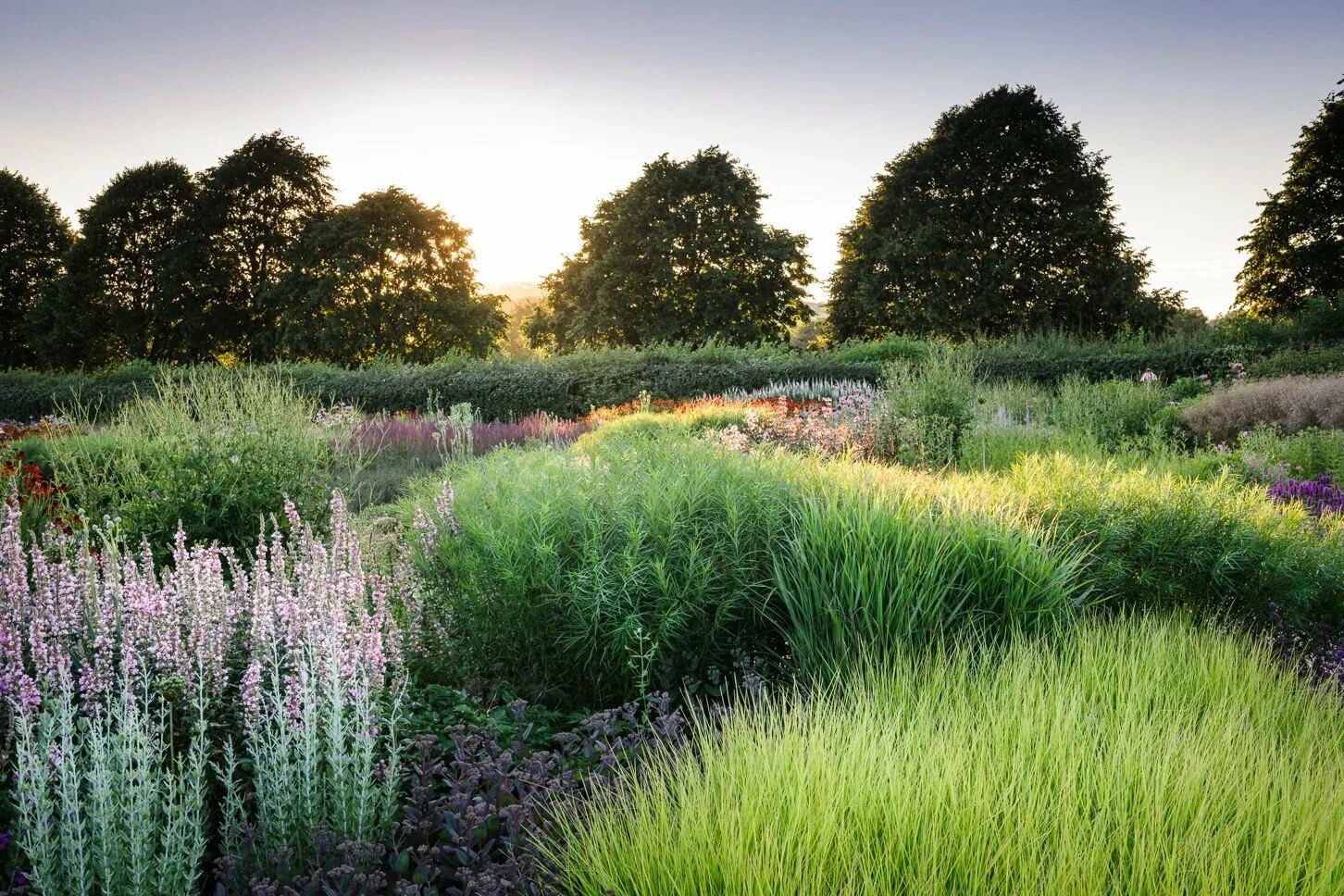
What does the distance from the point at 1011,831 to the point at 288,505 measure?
301 cm

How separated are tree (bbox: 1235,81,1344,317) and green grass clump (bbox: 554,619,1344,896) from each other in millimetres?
31030

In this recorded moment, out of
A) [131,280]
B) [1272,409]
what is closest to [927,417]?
[1272,409]

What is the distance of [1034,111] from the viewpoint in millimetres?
28203

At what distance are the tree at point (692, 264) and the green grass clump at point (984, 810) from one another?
90.8ft

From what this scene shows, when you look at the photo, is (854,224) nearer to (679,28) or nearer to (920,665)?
(679,28)

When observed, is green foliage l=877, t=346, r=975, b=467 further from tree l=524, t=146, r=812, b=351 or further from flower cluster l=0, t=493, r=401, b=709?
tree l=524, t=146, r=812, b=351

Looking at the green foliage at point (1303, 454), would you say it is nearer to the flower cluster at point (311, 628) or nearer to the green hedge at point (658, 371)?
the flower cluster at point (311, 628)

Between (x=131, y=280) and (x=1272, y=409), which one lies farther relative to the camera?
(x=131, y=280)

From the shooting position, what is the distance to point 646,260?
30891 mm

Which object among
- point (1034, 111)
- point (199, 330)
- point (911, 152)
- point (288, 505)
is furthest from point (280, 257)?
point (288, 505)

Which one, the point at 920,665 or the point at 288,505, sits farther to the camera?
the point at 288,505

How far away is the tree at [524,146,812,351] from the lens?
98.6ft

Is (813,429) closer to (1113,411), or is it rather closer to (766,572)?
(766,572)

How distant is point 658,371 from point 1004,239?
15.1 meters
